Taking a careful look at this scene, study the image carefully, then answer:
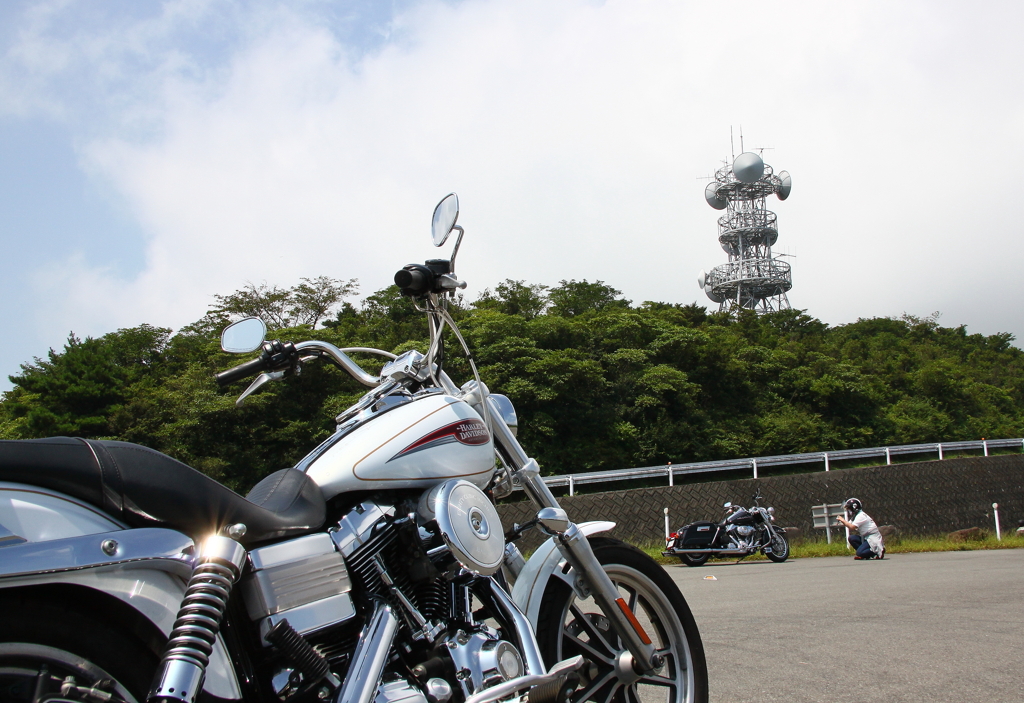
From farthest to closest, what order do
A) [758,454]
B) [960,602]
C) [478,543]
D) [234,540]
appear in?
[758,454] < [960,602] < [478,543] < [234,540]

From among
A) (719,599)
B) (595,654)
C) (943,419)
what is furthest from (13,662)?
(943,419)

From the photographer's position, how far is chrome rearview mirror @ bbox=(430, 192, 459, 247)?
2652 millimetres

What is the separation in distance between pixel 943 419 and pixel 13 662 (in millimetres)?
39676

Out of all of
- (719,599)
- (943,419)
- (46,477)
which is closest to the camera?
(46,477)

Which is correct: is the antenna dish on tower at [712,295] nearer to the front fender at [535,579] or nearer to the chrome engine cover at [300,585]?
the front fender at [535,579]

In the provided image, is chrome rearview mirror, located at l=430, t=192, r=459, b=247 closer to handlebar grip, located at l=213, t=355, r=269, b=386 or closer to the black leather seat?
handlebar grip, located at l=213, t=355, r=269, b=386

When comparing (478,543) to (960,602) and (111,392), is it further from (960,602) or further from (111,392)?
(111,392)

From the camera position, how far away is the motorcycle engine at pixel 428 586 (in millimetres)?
1981

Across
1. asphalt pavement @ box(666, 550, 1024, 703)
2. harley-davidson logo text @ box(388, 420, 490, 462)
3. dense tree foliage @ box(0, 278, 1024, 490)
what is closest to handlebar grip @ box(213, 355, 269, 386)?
harley-davidson logo text @ box(388, 420, 490, 462)

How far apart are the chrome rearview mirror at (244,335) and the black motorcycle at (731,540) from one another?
12.5 metres

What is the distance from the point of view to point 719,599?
278 inches

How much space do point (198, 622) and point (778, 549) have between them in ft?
45.9

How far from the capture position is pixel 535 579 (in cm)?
250

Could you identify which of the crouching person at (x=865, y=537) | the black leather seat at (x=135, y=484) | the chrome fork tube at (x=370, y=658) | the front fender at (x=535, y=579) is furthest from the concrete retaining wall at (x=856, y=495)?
the black leather seat at (x=135, y=484)
